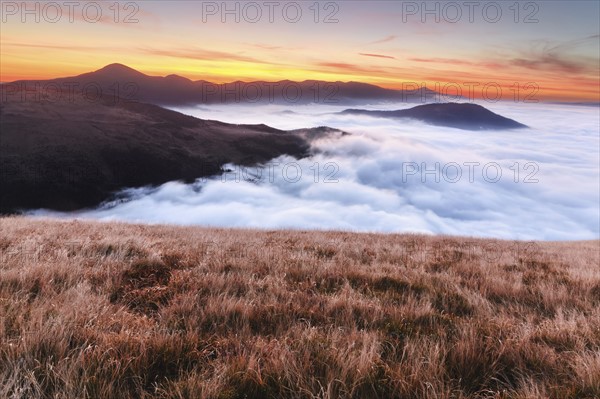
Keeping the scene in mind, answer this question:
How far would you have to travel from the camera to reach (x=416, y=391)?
249cm

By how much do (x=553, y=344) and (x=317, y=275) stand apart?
317 cm

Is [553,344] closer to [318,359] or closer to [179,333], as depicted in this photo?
[318,359]

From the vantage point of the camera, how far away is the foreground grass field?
2.48 meters

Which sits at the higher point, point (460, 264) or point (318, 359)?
point (318, 359)

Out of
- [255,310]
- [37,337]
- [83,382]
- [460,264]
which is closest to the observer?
[83,382]

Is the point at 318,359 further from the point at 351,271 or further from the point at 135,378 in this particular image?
the point at 351,271

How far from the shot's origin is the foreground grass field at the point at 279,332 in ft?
8.14

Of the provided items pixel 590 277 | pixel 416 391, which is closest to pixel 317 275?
pixel 416 391

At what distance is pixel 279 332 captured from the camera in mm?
3406

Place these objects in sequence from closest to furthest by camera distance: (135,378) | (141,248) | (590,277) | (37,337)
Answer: (135,378)
(37,337)
(590,277)
(141,248)

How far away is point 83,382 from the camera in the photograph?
7.68 ft

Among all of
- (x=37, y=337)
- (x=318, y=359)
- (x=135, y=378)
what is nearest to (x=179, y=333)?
(x=135, y=378)

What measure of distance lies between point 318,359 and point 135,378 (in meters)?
1.39

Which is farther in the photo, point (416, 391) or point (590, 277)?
point (590, 277)
